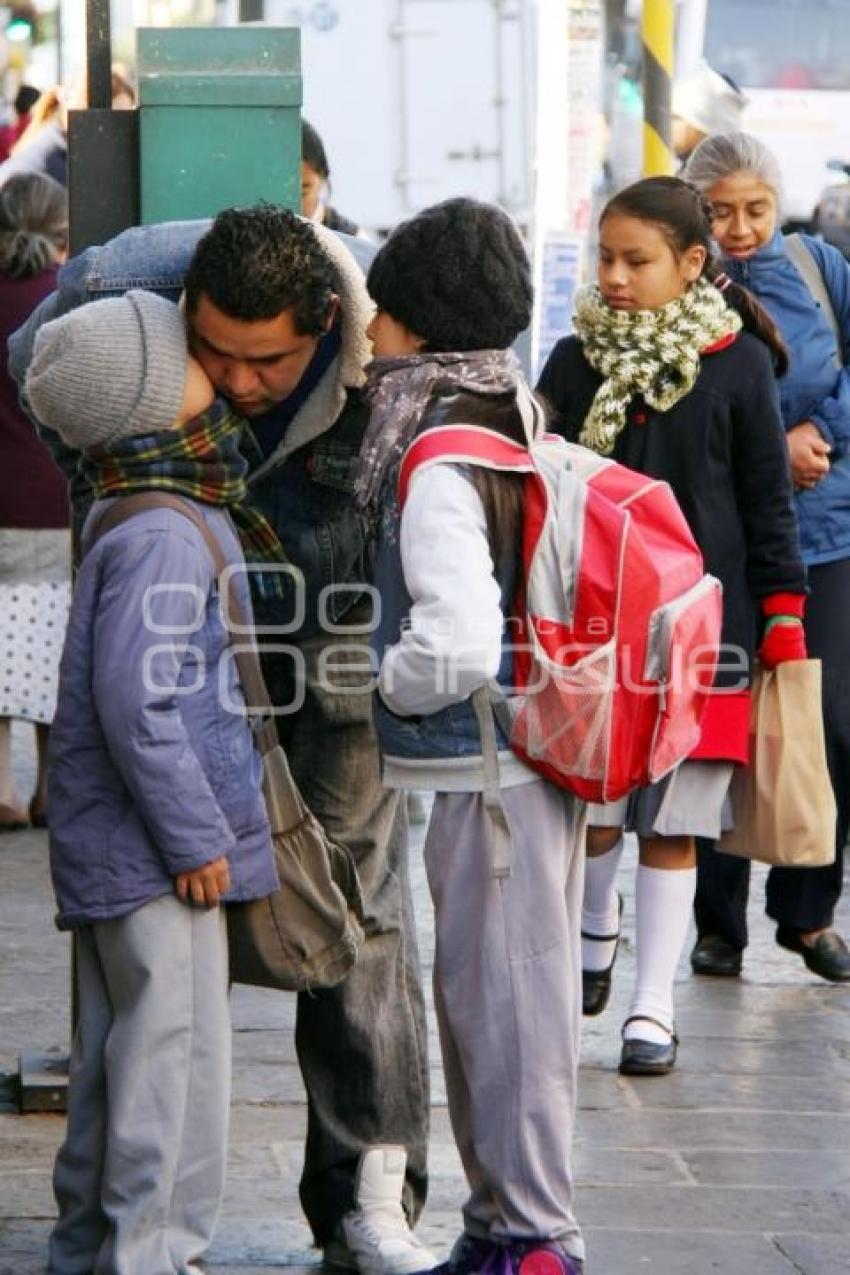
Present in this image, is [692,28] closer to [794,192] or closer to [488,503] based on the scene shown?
[794,192]

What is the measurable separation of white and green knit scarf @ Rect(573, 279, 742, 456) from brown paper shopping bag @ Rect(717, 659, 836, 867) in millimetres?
666

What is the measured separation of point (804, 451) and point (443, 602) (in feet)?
9.24

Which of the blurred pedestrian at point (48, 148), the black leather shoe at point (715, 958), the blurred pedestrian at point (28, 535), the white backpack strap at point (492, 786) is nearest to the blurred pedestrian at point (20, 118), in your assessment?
the blurred pedestrian at point (48, 148)

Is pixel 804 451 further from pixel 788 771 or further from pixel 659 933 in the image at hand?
pixel 659 933

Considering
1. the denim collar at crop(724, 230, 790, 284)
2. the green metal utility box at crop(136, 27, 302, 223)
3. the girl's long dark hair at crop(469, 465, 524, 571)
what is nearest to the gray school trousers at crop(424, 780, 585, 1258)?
the girl's long dark hair at crop(469, 465, 524, 571)

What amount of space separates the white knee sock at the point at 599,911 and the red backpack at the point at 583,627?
199cm

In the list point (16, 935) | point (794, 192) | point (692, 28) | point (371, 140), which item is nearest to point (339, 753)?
point (16, 935)

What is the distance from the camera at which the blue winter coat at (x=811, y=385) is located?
6445 millimetres

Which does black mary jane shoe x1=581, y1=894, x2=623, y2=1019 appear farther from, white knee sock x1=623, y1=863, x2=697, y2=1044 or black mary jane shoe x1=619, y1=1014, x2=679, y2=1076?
black mary jane shoe x1=619, y1=1014, x2=679, y2=1076

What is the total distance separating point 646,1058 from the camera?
5.66 metres

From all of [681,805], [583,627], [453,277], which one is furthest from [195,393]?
[681,805]

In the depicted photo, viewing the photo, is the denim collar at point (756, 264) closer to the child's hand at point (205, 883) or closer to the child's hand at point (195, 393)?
the child's hand at point (195, 393)

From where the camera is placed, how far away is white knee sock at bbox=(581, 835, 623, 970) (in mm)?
6066

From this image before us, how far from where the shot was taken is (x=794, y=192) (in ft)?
98.5
